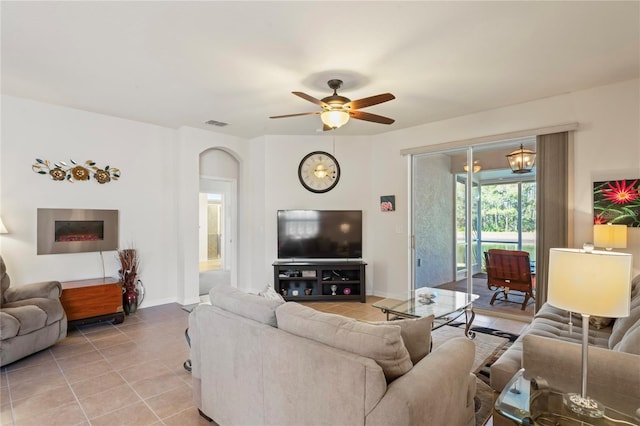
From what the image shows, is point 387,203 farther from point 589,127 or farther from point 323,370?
point 323,370

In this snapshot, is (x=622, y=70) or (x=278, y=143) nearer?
(x=622, y=70)

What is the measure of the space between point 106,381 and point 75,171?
2.93 metres

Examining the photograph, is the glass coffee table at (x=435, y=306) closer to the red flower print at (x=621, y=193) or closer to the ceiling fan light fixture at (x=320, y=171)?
the red flower print at (x=621, y=193)

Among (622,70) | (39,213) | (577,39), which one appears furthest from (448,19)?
(39,213)

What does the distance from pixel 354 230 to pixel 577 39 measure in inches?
145

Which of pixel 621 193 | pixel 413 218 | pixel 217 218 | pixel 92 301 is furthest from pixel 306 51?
pixel 217 218

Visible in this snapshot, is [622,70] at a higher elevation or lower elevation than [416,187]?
higher

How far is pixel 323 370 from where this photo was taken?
1511 millimetres

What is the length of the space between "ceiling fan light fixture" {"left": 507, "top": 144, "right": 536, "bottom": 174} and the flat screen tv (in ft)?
7.62

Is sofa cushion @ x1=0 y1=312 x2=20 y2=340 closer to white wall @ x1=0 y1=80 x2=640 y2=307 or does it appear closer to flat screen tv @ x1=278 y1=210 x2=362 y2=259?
white wall @ x1=0 y1=80 x2=640 y2=307

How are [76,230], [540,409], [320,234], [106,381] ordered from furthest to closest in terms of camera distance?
[320,234]
[76,230]
[106,381]
[540,409]

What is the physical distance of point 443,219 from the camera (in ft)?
19.0

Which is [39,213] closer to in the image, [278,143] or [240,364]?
[278,143]

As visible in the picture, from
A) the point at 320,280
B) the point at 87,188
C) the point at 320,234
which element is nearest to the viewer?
the point at 87,188
